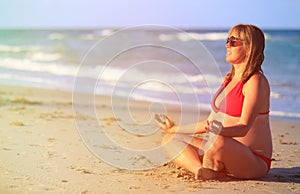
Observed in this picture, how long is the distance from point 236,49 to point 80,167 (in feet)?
6.00

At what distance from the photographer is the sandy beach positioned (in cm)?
394

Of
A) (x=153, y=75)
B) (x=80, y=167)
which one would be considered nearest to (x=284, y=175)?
(x=80, y=167)

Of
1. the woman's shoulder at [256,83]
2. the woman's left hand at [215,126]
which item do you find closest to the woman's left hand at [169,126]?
the woman's left hand at [215,126]

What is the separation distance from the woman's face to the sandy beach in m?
1.06

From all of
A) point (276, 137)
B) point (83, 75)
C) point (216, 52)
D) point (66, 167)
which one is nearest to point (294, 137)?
point (276, 137)

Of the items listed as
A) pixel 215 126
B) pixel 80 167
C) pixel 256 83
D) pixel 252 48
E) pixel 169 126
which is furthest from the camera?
pixel 80 167

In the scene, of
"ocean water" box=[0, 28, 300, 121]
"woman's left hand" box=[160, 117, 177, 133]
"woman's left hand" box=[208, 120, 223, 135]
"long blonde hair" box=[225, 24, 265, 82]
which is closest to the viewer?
"woman's left hand" box=[208, 120, 223, 135]

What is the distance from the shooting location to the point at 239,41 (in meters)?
4.09

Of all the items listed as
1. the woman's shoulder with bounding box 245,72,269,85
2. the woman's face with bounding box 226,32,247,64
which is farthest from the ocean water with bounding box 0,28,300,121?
the woman's shoulder with bounding box 245,72,269,85

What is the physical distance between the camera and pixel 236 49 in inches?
162

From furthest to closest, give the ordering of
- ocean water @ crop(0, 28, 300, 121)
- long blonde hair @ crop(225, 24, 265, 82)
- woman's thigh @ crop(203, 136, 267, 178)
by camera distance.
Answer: ocean water @ crop(0, 28, 300, 121) < long blonde hair @ crop(225, 24, 265, 82) < woman's thigh @ crop(203, 136, 267, 178)

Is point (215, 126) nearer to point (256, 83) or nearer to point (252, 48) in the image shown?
point (256, 83)

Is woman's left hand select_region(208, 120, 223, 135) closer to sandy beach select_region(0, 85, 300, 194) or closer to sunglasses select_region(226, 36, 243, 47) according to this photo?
sandy beach select_region(0, 85, 300, 194)

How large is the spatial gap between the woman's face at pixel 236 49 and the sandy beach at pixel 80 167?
3.49 feet
